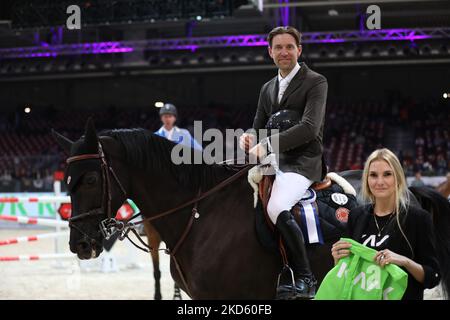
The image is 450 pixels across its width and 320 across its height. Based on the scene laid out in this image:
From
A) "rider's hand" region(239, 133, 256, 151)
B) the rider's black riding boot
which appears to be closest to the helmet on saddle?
"rider's hand" region(239, 133, 256, 151)

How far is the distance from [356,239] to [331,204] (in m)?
1.19

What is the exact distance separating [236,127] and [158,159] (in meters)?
20.1

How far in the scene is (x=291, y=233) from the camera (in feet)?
10.5

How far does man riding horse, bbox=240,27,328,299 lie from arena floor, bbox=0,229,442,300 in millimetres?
2768

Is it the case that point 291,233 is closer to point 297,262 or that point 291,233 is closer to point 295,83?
point 297,262

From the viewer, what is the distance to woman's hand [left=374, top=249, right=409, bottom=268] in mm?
2129

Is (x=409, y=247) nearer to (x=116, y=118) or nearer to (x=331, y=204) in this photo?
(x=331, y=204)

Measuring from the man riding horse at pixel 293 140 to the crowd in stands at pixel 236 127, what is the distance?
12078 millimetres

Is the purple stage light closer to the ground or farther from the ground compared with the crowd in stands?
farther from the ground

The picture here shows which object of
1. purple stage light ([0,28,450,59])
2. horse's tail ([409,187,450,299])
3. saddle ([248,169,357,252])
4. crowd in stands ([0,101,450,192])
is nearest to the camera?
horse's tail ([409,187,450,299])

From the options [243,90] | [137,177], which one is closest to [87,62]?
[243,90]

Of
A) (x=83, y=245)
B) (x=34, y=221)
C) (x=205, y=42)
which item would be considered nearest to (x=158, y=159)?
Result: (x=83, y=245)

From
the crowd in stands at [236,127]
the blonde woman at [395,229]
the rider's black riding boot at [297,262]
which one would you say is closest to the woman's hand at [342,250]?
the blonde woman at [395,229]

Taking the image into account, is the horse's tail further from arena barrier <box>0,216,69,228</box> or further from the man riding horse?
arena barrier <box>0,216,69,228</box>
